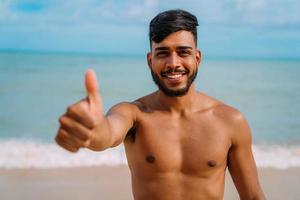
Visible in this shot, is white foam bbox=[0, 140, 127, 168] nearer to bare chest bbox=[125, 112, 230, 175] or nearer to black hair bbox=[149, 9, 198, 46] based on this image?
bare chest bbox=[125, 112, 230, 175]

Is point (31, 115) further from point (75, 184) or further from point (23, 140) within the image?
point (75, 184)

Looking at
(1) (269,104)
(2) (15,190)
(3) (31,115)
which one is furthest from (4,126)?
(1) (269,104)

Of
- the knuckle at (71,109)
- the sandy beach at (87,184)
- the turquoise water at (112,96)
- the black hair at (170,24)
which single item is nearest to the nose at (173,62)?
the black hair at (170,24)

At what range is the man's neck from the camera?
94.7 inches

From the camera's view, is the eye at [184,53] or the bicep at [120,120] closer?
the bicep at [120,120]

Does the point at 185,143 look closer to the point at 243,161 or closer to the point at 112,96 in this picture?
the point at 243,161

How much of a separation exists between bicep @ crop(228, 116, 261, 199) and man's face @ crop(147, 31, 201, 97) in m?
0.36

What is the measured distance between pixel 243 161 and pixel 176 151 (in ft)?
1.09

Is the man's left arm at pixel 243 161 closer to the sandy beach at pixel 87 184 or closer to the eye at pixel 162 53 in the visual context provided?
the eye at pixel 162 53

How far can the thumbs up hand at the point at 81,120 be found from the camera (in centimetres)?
137

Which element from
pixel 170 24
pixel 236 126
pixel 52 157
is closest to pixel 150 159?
pixel 236 126

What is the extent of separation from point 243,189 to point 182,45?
2.64 ft

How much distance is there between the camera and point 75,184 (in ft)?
15.9

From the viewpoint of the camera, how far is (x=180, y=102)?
2422 mm
